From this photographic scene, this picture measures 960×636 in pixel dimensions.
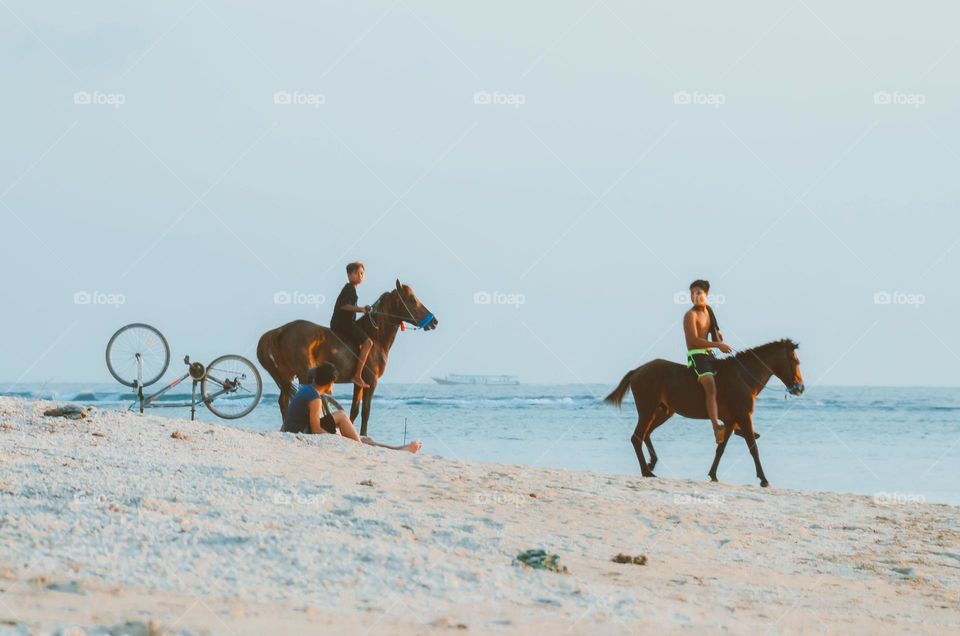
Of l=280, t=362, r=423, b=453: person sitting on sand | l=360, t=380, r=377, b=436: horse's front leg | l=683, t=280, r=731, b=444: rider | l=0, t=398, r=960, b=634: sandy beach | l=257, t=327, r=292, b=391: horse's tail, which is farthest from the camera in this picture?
l=257, t=327, r=292, b=391: horse's tail

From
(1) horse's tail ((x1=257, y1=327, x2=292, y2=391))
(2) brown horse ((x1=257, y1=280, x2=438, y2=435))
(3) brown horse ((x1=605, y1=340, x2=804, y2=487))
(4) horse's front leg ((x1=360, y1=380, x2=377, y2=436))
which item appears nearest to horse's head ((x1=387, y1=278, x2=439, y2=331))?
(2) brown horse ((x1=257, y1=280, x2=438, y2=435))

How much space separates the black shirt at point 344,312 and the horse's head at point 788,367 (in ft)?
16.5

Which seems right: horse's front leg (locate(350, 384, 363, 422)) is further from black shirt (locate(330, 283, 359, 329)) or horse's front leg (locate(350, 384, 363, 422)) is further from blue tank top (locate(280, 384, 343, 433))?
blue tank top (locate(280, 384, 343, 433))

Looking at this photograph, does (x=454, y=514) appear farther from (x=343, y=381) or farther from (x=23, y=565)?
(x=343, y=381)

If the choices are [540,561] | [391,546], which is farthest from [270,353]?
[540,561]

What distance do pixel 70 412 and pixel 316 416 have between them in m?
2.37

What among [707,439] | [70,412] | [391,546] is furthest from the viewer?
[707,439]

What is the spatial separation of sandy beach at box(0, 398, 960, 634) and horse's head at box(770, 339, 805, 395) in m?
2.21

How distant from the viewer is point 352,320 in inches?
515

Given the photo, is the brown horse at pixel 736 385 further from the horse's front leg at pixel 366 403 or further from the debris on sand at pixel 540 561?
the debris on sand at pixel 540 561

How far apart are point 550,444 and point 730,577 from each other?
18.4m

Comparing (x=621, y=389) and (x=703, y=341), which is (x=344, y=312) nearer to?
(x=621, y=389)

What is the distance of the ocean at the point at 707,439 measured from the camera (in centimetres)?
1895

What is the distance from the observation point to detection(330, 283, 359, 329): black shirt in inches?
508
